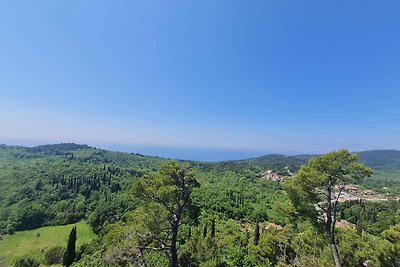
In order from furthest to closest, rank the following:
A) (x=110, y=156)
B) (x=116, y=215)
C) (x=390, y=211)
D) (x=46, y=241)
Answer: (x=110, y=156) → (x=390, y=211) → (x=116, y=215) → (x=46, y=241)

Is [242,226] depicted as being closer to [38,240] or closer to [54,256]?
[54,256]

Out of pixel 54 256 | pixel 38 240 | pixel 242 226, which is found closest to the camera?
pixel 54 256

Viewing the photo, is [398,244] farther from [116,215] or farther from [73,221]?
[73,221]

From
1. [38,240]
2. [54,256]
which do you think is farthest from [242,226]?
[38,240]

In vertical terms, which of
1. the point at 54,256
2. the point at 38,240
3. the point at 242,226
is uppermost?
the point at 242,226

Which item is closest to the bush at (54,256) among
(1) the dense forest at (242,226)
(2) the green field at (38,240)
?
(1) the dense forest at (242,226)

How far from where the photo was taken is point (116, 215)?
59125 mm

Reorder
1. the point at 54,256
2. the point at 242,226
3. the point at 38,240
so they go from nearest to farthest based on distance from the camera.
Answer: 1. the point at 54,256
2. the point at 242,226
3. the point at 38,240

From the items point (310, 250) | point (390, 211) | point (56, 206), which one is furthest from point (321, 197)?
point (56, 206)

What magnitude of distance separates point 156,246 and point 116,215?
2196 inches

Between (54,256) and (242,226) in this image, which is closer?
(54,256)

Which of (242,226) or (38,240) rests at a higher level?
(242,226)

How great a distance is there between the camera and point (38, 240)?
173 feet

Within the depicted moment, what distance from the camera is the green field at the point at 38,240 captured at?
150 feet
